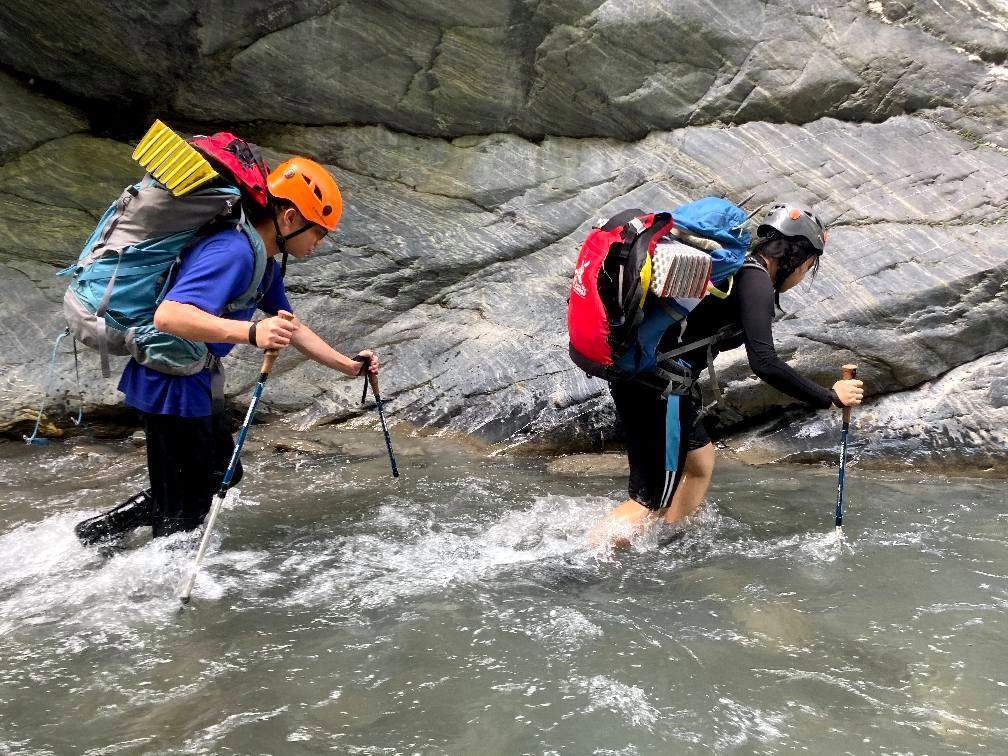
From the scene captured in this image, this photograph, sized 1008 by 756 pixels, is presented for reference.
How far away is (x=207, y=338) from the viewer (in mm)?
4598

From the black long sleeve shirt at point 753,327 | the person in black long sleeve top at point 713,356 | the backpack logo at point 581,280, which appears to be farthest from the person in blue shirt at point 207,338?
the black long sleeve shirt at point 753,327

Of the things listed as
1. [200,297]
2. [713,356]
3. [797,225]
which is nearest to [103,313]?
[200,297]

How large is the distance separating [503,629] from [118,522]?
2883 millimetres

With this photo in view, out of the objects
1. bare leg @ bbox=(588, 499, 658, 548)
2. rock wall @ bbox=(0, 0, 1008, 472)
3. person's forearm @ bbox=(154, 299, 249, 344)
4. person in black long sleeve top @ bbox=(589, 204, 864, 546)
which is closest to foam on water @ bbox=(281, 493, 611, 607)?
bare leg @ bbox=(588, 499, 658, 548)

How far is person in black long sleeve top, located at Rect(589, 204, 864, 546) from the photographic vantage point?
580 centimetres

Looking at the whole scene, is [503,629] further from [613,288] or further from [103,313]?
[103,313]

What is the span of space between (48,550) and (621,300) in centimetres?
447

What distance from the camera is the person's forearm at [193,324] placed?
456cm

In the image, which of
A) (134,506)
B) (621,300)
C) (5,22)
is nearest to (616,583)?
(621,300)

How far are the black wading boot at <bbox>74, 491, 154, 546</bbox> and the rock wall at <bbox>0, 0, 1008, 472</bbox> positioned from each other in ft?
Answer: 13.5

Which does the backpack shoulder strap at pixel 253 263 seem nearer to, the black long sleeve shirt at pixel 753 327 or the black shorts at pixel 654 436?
the black shorts at pixel 654 436

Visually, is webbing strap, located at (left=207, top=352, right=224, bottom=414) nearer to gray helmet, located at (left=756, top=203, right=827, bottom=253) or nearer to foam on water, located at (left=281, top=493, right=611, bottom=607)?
foam on water, located at (left=281, top=493, right=611, bottom=607)

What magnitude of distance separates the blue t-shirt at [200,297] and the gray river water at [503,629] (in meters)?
1.00

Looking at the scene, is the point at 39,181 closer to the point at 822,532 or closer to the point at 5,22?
the point at 5,22
